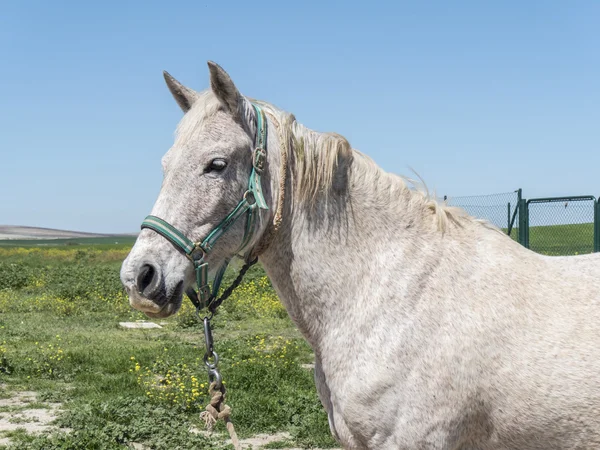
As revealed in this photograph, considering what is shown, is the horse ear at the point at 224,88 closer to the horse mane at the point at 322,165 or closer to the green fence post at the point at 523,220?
the horse mane at the point at 322,165

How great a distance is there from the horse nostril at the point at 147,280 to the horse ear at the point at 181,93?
83 cm

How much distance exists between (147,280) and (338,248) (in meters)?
0.77

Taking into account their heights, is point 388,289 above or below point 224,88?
below

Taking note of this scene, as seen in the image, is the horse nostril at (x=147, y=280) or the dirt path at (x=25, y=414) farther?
the dirt path at (x=25, y=414)

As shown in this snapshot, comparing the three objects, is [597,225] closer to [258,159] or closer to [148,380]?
[148,380]

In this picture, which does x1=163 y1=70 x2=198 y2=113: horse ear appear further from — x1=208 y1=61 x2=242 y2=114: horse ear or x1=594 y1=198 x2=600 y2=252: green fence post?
x1=594 y1=198 x2=600 y2=252: green fence post

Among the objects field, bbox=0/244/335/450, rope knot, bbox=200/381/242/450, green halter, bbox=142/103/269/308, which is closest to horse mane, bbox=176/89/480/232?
green halter, bbox=142/103/269/308

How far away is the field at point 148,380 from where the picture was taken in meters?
5.76

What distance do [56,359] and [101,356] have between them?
2.01 feet

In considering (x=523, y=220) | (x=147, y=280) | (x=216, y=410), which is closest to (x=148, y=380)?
(x=216, y=410)

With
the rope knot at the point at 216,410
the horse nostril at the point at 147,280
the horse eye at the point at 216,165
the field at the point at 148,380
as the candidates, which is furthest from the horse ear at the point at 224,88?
the field at the point at 148,380

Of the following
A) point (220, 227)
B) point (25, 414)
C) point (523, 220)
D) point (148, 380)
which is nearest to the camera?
point (220, 227)

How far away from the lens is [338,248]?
2.65 metres

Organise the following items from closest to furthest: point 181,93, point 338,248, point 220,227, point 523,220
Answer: point 220,227, point 338,248, point 181,93, point 523,220
